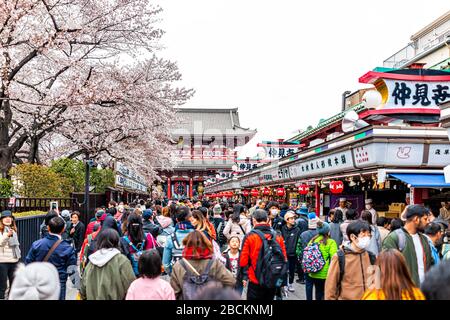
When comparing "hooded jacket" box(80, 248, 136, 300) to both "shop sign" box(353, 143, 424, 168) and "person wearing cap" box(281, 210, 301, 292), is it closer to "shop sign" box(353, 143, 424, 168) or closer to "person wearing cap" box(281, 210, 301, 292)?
"person wearing cap" box(281, 210, 301, 292)

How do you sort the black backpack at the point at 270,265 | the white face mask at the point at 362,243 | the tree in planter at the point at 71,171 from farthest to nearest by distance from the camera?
the tree in planter at the point at 71,171, the black backpack at the point at 270,265, the white face mask at the point at 362,243

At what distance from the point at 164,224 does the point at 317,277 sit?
4643 mm

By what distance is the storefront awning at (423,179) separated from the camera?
37.3ft

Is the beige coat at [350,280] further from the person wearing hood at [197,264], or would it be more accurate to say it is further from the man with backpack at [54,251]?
the man with backpack at [54,251]

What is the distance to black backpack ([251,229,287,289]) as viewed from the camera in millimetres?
5980

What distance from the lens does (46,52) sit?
13258 mm

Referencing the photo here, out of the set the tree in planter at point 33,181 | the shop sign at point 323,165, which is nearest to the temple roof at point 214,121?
the shop sign at point 323,165

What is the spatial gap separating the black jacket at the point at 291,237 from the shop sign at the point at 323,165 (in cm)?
468

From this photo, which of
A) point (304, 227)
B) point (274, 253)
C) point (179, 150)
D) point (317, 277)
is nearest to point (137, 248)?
point (274, 253)

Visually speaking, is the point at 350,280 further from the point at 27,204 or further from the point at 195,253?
the point at 27,204

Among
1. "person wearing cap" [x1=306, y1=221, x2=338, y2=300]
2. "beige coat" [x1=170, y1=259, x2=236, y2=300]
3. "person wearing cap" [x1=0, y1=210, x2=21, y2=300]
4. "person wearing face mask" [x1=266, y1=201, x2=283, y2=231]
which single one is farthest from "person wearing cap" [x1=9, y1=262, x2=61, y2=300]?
"person wearing face mask" [x1=266, y1=201, x2=283, y2=231]

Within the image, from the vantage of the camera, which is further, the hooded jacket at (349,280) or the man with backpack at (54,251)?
the man with backpack at (54,251)

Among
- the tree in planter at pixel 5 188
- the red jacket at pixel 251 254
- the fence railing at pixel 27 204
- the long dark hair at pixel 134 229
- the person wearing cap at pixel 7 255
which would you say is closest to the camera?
the red jacket at pixel 251 254

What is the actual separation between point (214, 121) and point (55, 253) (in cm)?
6353
